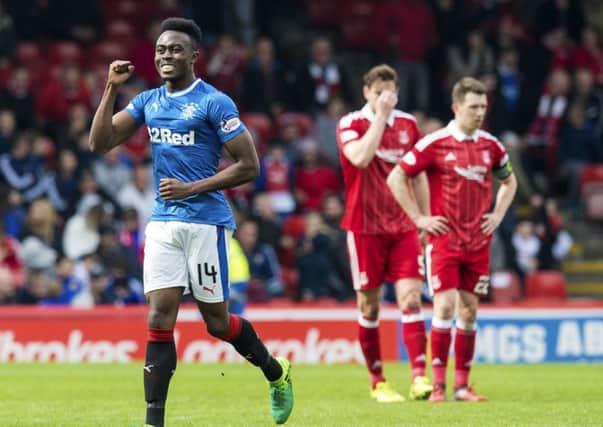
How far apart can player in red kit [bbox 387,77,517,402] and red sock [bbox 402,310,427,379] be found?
129 mm

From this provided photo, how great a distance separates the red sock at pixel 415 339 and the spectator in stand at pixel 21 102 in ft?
36.9

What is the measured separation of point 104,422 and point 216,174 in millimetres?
1995

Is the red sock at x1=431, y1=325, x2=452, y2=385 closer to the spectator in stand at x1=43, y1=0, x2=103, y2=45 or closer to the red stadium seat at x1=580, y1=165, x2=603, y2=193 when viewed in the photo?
the red stadium seat at x1=580, y1=165, x2=603, y2=193

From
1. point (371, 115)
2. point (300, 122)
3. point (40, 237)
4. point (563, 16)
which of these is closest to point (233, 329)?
point (371, 115)

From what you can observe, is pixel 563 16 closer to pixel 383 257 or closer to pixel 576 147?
pixel 576 147

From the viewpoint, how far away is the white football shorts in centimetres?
838

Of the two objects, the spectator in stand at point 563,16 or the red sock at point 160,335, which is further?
the spectator in stand at point 563,16

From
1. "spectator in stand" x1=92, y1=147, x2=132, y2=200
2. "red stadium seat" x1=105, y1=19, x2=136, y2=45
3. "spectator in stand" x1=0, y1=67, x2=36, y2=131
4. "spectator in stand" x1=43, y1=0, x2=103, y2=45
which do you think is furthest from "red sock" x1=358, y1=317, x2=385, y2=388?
"spectator in stand" x1=43, y1=0, x2=103, y2=45

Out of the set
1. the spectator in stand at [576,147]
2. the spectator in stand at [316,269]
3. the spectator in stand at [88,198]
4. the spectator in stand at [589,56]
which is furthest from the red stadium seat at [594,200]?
the spectator in stand at [88,198]

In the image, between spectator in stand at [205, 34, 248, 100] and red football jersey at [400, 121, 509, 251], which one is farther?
spectator in stand at [205, 34, 248, 100]

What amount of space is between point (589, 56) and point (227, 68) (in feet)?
20.1

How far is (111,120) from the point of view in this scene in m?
8.60

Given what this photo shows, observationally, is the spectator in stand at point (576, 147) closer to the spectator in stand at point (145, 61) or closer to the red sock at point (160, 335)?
the spectator in stand at point (145, 61)

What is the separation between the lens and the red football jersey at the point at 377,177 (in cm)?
1134
